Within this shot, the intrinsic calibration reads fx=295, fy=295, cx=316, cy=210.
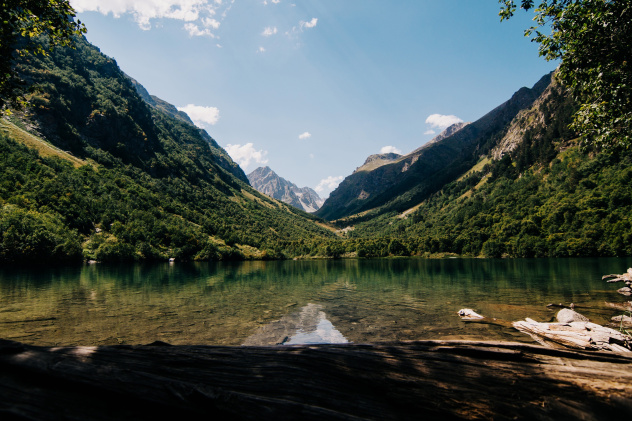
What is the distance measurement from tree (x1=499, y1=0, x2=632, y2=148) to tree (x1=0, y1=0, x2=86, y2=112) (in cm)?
2338

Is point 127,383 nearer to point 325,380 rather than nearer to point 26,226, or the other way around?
point 325,380

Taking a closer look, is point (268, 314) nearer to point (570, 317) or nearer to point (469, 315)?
point (469, 315)

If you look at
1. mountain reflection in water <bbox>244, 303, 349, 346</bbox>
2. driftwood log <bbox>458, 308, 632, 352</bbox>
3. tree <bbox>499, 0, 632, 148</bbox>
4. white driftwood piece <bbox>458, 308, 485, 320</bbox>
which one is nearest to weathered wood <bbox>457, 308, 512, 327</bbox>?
white driftwood piece <bbox>458, 308, 485, 320</bbox>

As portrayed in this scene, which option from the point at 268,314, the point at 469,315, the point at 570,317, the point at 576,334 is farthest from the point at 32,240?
the point at 570,317

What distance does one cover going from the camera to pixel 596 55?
15195 millimetres

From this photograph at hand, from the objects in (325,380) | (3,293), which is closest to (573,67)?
(325,380)

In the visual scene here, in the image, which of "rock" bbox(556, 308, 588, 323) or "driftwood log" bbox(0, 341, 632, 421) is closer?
"driftwood log" bbox(0, 341, 632, 421)

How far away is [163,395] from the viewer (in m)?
3.30

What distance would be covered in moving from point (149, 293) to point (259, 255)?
5732 inches

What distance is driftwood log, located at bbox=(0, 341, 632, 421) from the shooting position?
3.21 meters

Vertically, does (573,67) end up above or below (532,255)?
above

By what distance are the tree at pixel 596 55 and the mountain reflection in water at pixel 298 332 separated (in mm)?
18962

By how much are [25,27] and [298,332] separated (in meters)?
23.8

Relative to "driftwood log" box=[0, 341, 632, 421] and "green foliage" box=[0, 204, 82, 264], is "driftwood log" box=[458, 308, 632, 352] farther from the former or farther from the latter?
"green foliage" box=[0, 204, 82, 264]
